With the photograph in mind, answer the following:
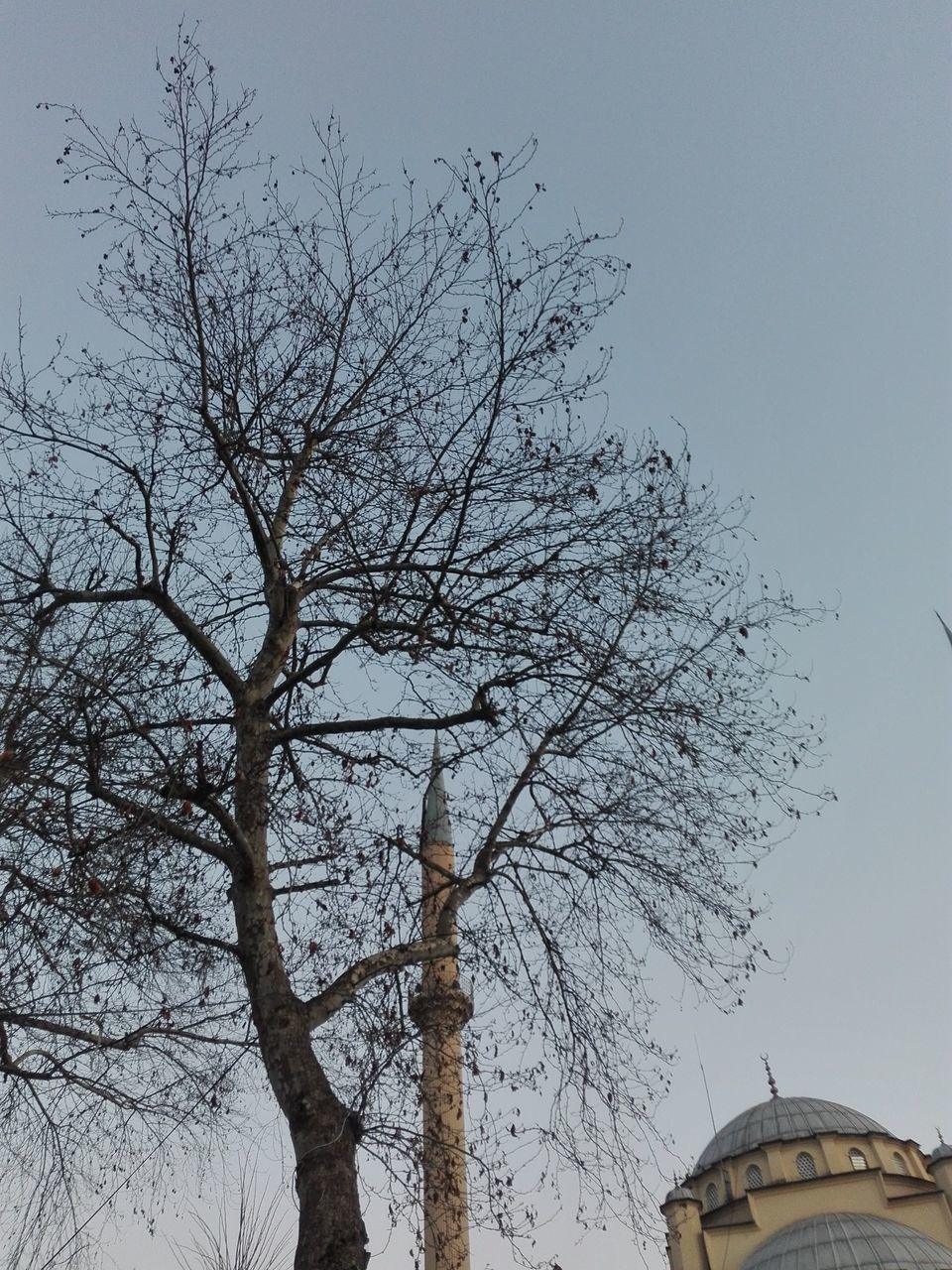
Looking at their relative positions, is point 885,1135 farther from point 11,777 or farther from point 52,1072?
point 11,777

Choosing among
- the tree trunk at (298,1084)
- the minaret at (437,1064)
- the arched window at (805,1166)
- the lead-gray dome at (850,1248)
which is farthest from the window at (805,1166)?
the tree trunk at (298,1084)

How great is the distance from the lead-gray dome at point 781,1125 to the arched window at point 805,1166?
52 centimetres

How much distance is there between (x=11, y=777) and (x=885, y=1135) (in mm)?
37240

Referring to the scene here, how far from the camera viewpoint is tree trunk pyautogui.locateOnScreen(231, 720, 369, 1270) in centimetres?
473

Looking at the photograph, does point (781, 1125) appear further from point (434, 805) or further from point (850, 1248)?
point (434, 805)

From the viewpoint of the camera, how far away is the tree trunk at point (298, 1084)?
186 inches

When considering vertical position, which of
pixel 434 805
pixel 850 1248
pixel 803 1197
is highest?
pixel 803 1197

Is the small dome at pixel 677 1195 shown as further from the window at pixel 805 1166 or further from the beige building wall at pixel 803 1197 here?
the window at pixel 805 1166

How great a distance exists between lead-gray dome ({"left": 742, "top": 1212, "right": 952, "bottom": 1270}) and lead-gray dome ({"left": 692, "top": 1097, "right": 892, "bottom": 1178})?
425 centimetres

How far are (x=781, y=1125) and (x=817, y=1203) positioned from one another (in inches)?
165

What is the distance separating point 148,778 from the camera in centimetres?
560

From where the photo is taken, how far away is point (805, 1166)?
3400cm

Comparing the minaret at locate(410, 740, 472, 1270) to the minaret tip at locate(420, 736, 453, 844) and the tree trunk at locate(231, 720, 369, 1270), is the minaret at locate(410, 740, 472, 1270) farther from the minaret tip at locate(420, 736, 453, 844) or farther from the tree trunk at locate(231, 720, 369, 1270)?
the tree trunk at locate(231, 720, 369, 1270)

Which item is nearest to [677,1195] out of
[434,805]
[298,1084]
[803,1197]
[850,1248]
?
[803,1197]
